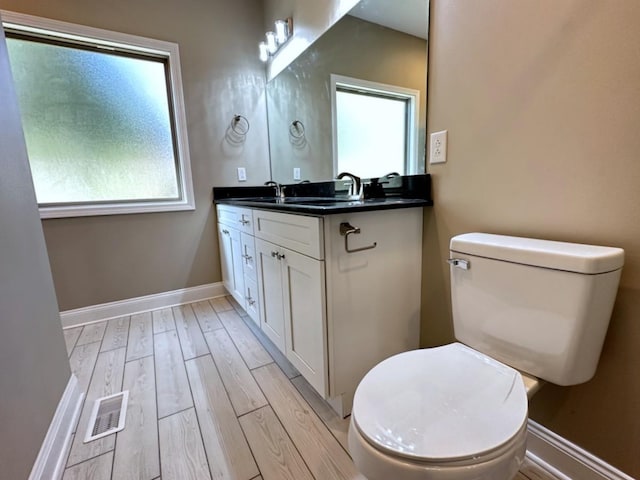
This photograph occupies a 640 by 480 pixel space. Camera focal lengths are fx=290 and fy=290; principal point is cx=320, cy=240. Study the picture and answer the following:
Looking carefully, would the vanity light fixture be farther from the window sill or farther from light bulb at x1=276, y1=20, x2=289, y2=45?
the window sill

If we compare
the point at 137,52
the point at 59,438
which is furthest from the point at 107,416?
the point at 137,52

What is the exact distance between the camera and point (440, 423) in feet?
2.01

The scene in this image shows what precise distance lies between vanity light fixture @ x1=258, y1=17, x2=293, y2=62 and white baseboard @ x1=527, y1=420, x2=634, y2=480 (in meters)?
2.66

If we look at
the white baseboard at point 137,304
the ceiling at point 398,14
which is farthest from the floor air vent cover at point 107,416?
the ceiling at point 398,14

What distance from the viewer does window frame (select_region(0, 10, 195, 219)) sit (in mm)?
1879

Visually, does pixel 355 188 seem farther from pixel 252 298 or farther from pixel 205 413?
pixel 205 413

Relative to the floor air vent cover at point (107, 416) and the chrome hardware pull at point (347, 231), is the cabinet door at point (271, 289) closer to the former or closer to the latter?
the chrome hardware pull at point (347, 231)

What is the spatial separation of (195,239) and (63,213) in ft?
2.92

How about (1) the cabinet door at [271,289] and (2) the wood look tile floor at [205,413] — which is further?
(1) the cabinet door at [271,289]

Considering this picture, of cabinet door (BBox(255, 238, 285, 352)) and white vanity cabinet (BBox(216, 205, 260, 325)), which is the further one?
white vanity cabinet (BBox(216, 205, 260, 325))

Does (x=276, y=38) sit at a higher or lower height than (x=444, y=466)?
higher

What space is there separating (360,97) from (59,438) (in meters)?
2.09

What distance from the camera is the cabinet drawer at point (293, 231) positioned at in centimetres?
106

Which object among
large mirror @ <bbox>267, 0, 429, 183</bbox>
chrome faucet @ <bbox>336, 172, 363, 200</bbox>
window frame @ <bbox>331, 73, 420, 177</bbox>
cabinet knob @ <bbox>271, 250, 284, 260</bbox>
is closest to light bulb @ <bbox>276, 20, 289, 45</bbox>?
large mirror @ <bbox>267, 0, 429, 183</bbox>
